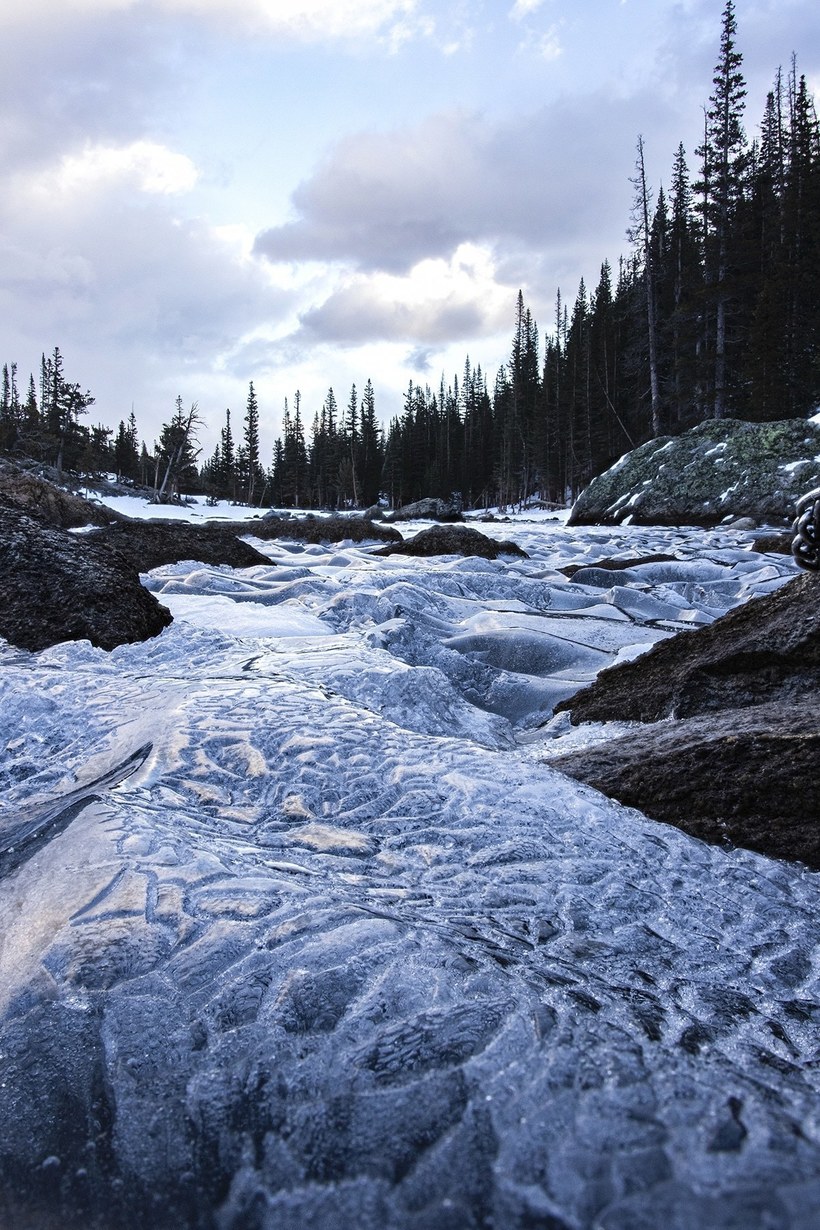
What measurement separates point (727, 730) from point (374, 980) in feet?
4.15

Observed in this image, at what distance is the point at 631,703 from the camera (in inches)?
100.0

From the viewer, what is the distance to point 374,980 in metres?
0.95

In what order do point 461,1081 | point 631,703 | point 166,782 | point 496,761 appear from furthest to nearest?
point 631,703 → point 496,761 → point 166,782 → point 461,1081

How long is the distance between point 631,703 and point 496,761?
91 cm

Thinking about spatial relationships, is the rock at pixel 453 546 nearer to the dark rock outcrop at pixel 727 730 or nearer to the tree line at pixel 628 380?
the dark rock outcrop at pixel 727 730

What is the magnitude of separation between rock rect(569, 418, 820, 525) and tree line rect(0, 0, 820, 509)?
9.42 m

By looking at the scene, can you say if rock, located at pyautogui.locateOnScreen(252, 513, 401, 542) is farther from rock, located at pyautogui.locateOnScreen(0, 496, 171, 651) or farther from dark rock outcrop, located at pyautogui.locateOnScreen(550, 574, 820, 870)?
dark rock outcrop, located at pyautogui.locateOnScreen(550, 574, 820, 870)

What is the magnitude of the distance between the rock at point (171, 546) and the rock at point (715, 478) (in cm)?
949

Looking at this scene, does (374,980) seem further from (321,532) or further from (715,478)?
(715,478)

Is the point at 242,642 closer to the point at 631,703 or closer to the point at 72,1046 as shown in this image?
the point at 631,703

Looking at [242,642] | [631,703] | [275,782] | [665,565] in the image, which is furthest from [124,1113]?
[665,565]

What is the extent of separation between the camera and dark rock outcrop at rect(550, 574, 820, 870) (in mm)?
1576

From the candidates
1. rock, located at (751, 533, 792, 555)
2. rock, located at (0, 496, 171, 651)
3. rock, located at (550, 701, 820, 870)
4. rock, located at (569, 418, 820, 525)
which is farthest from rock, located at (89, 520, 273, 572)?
rock, located at (569, 418, 820, 525)

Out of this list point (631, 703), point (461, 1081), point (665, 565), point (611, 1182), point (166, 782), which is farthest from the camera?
point (665, 565)
